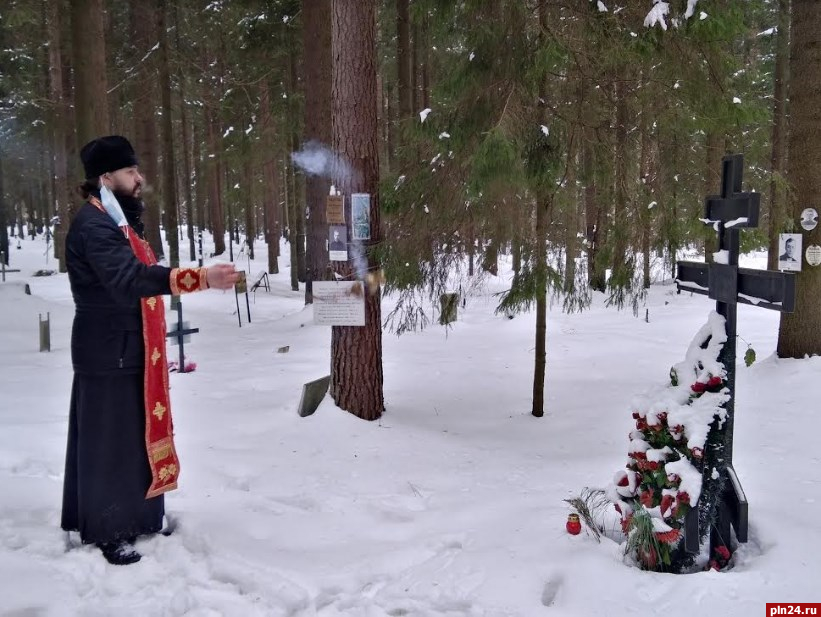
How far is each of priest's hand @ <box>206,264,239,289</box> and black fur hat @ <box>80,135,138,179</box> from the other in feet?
2.70

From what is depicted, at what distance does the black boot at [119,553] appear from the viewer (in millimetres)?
3268

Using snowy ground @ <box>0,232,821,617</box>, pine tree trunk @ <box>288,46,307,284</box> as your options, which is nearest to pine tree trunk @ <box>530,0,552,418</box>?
snowy ground @ <box>0,232,821,617</box>

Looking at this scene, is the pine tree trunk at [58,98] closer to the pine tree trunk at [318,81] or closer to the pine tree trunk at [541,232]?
the pine tree trunk at [318,81]

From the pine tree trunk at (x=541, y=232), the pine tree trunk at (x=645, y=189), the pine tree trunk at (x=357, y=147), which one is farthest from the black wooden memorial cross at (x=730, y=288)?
the pine tree trunk at (x=357, y=147)

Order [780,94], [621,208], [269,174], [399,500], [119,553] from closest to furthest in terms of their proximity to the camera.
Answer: [119,553], [399,500], [621,208], [780,94], [269,174]

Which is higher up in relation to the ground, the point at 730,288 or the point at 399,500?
the point at 730,288

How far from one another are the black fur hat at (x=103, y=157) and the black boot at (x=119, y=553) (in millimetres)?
1992

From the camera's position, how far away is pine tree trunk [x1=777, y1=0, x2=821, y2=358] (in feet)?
25.1

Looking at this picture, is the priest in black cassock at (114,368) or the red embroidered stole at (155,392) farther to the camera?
the red embroidered stole at (155,392)

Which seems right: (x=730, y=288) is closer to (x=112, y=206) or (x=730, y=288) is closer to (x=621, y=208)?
(x=621, y=208)

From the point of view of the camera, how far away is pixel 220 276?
3184 millimetres

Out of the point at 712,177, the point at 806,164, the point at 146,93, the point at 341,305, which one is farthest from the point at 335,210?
the point at 146,93

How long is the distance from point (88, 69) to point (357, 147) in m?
6.41

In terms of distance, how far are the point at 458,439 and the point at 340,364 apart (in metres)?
1.33
